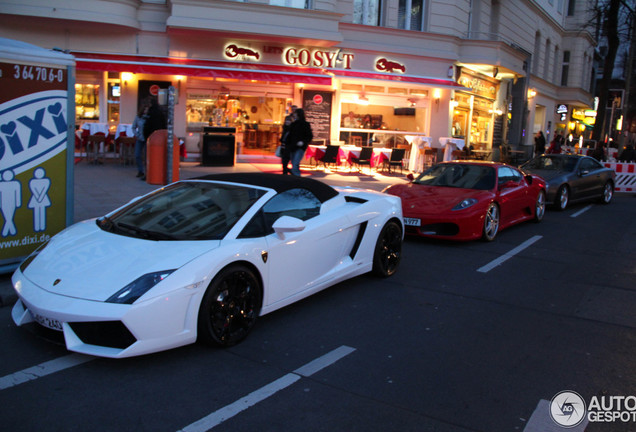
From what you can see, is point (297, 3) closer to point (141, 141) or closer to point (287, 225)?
point (141, 141)

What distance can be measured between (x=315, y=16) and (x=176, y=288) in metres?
15.6

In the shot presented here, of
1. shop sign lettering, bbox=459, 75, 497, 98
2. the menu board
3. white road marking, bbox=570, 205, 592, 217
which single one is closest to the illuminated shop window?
the menu board

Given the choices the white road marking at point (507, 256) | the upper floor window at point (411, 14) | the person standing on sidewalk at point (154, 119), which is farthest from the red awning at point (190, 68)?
the white road marking at point (507, 256)

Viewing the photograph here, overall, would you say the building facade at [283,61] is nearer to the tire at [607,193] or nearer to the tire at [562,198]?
the tire at [607,193]

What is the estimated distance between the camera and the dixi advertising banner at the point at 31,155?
5.68 metres

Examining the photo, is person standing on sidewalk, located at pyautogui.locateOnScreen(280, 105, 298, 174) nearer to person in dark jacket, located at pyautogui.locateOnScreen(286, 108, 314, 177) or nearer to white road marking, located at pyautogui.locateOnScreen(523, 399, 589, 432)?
person in dark jacket, located at pyautogui.locateOnScreen(286, 108, 314, 177)

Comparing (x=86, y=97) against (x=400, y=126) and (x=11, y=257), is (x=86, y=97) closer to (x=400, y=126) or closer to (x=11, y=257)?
(x=400, y=126)

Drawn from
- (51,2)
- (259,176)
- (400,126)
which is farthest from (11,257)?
(400,126)

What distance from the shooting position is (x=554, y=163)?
13688 millimetres

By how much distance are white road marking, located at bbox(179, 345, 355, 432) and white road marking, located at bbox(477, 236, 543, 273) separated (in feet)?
11.3

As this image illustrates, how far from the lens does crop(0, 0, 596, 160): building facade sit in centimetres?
1652

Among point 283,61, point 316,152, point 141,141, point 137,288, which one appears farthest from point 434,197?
point 283,61

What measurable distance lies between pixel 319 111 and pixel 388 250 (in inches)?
535

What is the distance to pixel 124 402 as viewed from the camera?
3.47m
